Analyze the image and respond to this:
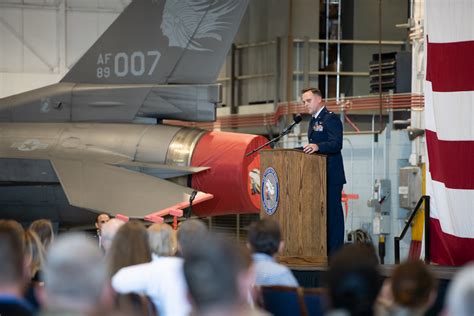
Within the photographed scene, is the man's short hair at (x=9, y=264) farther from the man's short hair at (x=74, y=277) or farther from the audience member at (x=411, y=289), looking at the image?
the audience member at (x=411, y=289)

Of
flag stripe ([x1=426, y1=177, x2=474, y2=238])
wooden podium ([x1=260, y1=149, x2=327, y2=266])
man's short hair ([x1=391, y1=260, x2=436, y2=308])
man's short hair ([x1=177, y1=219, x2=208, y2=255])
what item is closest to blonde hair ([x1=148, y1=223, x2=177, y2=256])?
man's short hair ([x1=177, y1=219, x2=208, y2=255])

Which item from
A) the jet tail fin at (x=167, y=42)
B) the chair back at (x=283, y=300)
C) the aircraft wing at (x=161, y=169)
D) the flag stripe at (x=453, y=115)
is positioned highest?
the jet tail fin at (x=167, y=42)

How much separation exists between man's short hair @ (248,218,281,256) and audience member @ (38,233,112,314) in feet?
5.95

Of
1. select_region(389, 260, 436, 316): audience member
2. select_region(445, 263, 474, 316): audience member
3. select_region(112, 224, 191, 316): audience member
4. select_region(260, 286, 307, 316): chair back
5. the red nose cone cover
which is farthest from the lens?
the red nose cone cover

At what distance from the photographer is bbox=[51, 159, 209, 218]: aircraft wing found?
10.3 m

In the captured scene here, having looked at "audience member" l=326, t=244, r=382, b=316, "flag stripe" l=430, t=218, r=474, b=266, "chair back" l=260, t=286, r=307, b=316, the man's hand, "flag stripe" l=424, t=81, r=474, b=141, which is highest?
"flag stripe" l=424, t=81, r=474, b=141

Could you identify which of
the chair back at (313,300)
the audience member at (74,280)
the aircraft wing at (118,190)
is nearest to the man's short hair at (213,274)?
the audience member at (74,280)

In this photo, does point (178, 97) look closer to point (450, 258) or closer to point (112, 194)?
point (112, 194)

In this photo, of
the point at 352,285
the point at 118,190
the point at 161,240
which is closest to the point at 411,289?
the point at 352,285

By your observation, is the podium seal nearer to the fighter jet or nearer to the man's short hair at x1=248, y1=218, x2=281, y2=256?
the man's short hair at x1=248, y1=218, x2=281, y2=256

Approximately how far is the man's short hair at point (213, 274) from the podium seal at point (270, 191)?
4.58 metres

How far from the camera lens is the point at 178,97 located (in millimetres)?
11625

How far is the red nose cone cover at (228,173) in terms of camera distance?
11.4m

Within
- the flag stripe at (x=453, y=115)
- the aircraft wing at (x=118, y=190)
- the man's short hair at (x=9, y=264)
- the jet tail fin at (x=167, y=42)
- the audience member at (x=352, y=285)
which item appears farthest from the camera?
the jet tail fin at (x=167, y=42)
